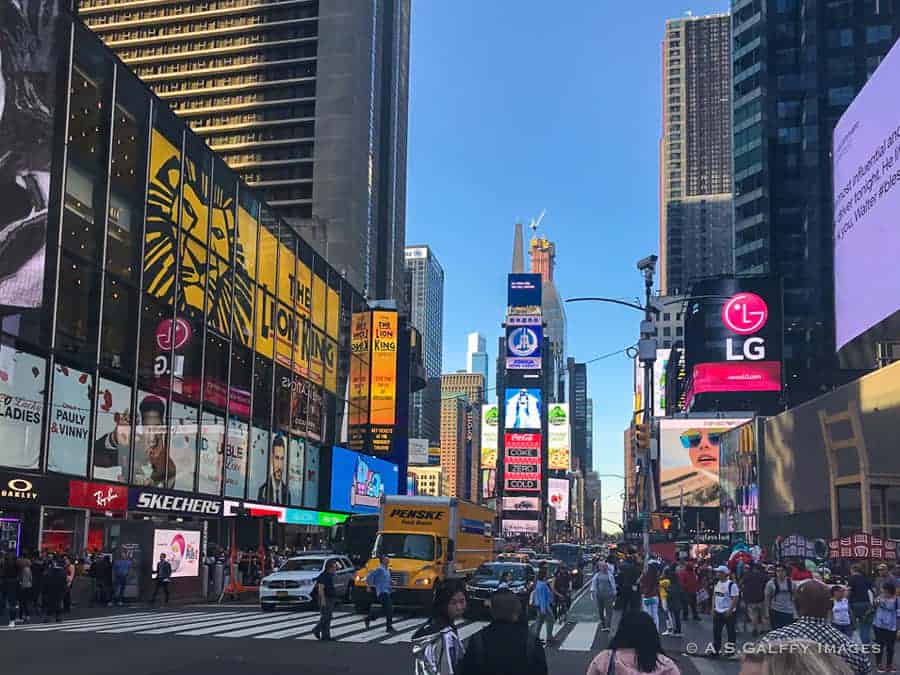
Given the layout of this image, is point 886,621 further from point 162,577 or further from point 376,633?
point 162,577

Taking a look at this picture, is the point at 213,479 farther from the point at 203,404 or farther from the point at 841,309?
the point at 841,309

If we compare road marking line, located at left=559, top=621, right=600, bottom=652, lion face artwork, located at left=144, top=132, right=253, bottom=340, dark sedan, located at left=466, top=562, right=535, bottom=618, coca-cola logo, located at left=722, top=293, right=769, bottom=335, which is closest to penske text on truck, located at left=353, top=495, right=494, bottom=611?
dark sedan, located at left=466, top=562, right=535, bottom=618

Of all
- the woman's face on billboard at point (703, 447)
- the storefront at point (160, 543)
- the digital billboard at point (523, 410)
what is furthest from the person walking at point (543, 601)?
the digital billboard at point (523, 410)

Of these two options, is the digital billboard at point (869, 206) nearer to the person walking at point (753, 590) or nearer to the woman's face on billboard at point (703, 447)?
the person walking at point (753, 590)

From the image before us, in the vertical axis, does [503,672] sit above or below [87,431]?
below

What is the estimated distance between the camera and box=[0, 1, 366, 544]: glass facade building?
106ft

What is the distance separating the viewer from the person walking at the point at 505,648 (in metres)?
6.79

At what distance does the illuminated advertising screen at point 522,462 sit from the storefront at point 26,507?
158m

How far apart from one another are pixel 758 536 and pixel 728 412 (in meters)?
43.2

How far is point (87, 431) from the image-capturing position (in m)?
37.0

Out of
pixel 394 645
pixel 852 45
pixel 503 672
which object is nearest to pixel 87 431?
pixel 394 645

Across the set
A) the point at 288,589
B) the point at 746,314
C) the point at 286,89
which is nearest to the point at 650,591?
the point at 288,589

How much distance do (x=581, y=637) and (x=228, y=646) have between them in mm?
8749

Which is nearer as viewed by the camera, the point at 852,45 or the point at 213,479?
the point at 213,479
